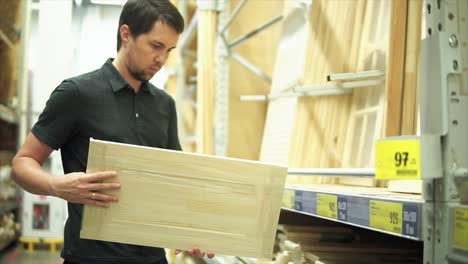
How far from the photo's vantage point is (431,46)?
1190 mm

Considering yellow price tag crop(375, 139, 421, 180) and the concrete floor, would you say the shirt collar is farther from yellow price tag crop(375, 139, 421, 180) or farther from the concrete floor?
the concrete floor

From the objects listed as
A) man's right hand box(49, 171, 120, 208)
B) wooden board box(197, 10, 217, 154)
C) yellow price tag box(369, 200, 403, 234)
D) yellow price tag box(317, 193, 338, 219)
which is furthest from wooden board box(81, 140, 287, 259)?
wooden board box(197, 10, 217, 154)

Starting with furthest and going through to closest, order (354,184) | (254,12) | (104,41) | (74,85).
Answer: (104,41) < (254,12) < (354,184) < (74,85)

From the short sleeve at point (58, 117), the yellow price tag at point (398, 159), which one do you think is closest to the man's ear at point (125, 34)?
the short sleeve at point (58, 117)

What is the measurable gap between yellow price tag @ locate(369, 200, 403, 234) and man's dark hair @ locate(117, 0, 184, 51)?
0.99m

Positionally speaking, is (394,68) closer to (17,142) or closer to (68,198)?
(68,198)

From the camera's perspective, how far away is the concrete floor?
6.11 m

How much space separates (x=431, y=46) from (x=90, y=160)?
944 mm

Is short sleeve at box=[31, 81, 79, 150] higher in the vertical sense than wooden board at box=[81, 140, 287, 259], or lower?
higher

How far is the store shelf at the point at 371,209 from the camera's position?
3.91 feet

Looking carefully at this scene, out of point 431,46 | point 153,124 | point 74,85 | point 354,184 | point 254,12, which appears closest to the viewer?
point 431,46

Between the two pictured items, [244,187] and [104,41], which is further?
[104,41]

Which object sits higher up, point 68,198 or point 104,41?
point 104,41

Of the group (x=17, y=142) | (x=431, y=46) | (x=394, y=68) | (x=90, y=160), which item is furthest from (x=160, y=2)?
(x=17, y=142)
